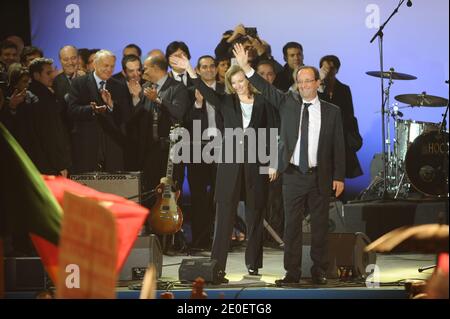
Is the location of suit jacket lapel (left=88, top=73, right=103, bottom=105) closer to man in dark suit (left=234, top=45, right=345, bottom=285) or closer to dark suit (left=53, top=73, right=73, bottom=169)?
dark suit (left=53, top=73, right=73, bottom=169)

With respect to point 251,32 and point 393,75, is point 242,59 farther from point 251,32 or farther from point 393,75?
point 393,75

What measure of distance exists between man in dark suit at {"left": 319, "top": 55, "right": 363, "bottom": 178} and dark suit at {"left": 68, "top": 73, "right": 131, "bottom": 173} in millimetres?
2285

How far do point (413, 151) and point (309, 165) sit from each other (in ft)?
7.36

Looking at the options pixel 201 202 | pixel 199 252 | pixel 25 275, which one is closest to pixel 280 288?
pixel 25 275

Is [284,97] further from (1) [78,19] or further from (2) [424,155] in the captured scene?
(1) [78,19]

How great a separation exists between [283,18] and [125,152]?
2559 millimetres

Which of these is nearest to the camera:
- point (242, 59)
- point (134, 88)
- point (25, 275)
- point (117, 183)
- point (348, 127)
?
point (25, 275)

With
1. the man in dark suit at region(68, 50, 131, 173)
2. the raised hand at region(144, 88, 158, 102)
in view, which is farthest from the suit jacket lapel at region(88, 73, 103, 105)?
the raised hand at region(144, 88, 158, 102)

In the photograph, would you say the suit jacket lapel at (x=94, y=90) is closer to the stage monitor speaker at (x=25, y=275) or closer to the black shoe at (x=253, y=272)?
the stage monitor speaker at (x=25, y=275)

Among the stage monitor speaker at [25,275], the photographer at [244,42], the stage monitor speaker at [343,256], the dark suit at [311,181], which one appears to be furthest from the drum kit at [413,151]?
the stage monitor speaker at [25,275]

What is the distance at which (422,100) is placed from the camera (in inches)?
386

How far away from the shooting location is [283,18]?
402 inches
